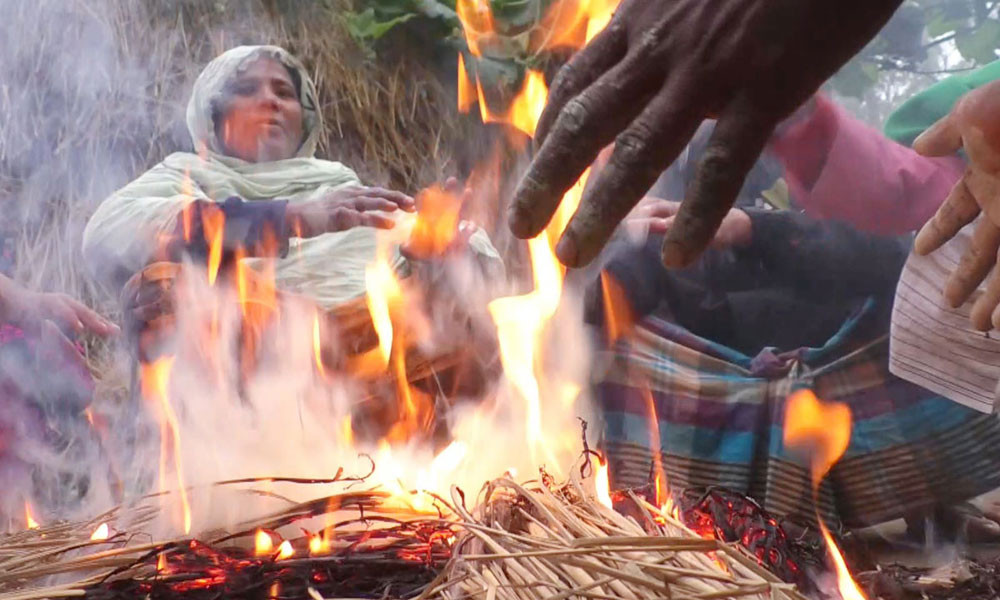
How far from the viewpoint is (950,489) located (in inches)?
96.6

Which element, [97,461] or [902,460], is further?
[97,461]

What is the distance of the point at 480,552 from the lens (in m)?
1.45

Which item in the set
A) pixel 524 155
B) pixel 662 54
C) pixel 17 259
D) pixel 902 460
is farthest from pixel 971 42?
pixel 17 259

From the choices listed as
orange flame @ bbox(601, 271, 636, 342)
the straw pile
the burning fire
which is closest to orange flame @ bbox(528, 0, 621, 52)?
the burning fire

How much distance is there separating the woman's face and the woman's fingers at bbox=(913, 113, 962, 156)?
2.93 metres

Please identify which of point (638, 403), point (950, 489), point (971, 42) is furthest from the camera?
point (971, 42)

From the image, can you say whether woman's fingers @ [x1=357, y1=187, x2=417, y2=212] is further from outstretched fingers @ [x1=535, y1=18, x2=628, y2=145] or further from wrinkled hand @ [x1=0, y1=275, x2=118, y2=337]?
outstretched fingers @ [x1=535, y1=18, x2=628, y2=145]

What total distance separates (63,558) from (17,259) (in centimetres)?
348

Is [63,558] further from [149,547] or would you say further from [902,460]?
[902,460]

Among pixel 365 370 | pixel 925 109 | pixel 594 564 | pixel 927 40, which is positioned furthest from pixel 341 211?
pixel 927 40

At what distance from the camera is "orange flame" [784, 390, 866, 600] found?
97.5 inches

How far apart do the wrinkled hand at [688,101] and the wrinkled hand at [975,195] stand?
63 cm

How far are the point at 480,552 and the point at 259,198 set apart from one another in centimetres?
261

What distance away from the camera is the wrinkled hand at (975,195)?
146 centimetres
